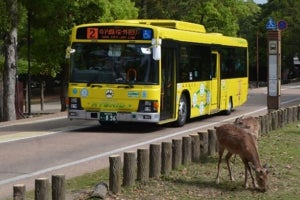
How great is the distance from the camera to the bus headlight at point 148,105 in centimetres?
1645

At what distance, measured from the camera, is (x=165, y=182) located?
9664mm

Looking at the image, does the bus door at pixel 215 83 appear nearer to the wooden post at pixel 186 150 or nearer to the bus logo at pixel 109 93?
the bus logo at pixel 109 93

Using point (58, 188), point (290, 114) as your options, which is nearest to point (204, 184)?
point (58, 188)

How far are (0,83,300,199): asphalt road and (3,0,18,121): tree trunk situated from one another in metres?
3.47

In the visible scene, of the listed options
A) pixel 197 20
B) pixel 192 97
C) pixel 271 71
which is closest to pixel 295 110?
pixel 271 71

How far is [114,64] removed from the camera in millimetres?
16594

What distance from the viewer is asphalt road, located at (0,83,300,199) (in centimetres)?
1103

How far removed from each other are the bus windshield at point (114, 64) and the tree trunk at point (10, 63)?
811 centimetres

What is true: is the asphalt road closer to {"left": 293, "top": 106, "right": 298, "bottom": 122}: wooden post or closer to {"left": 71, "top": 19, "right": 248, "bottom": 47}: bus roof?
{"left": 293, "top": 106, "right": 298, "bottom": 122}: wooden post

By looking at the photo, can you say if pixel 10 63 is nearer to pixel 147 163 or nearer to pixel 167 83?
pixel 167 83

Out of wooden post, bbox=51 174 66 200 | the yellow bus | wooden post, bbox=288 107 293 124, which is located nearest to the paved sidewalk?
the yellow bus

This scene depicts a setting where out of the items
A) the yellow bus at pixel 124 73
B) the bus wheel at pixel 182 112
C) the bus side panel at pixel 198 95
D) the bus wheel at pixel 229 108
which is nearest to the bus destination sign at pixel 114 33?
the yellow bus at pixel 124 73

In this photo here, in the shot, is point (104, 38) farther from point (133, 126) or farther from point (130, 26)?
point (133, 126)

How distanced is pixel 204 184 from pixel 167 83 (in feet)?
26.3
